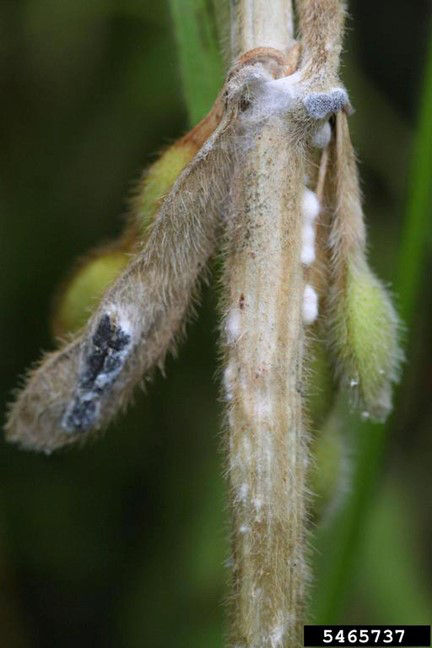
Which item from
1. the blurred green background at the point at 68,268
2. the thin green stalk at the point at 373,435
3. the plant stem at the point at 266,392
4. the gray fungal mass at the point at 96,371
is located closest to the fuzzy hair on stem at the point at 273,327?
the plant stem at the point at 266,392

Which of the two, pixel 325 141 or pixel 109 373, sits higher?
pixel 325 141

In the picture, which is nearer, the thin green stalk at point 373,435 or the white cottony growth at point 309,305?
the white cottony growth at point 309,305

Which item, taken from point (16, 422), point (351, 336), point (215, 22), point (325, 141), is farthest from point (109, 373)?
point (215, 22)

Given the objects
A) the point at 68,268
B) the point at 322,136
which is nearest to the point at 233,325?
the point at 322,136

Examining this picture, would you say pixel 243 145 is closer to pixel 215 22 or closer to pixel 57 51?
pixel 215 22

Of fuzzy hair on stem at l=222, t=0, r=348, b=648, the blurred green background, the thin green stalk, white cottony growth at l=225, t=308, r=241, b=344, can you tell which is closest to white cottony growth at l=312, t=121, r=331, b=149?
fuzzy hair on stem at l=222, t=0, r=348, b=648

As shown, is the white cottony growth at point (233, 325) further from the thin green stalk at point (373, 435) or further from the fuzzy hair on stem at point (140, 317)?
the thin green stalk at point (373, 435)
